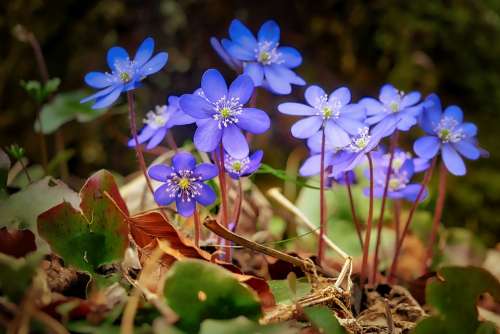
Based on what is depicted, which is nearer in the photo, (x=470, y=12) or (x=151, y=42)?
(x=151, y=42)

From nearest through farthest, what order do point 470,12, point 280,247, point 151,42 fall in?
point 151,42
point 280,247
point 470,12

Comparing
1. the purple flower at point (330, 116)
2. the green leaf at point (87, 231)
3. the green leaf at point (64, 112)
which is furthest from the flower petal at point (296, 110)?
the green leaf at point (64, 112)

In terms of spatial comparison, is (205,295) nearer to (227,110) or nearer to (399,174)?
(227,110)

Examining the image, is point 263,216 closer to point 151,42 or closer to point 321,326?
point 151,42

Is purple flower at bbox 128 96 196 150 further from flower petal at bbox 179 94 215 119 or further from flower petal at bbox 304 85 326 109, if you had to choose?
flower petal at bbox 304 85 326 109

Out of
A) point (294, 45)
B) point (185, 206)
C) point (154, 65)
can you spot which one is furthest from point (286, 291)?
point (294, 45)

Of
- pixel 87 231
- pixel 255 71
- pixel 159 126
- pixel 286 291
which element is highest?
pixel 255 71

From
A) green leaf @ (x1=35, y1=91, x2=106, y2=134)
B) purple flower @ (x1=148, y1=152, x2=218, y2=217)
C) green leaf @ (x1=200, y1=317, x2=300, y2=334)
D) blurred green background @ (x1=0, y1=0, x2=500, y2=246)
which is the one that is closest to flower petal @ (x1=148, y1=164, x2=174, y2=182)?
purple flower @ (x1=148, y1=152, x2=218, y2=217)

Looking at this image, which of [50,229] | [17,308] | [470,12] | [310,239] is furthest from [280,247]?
[470,12]
